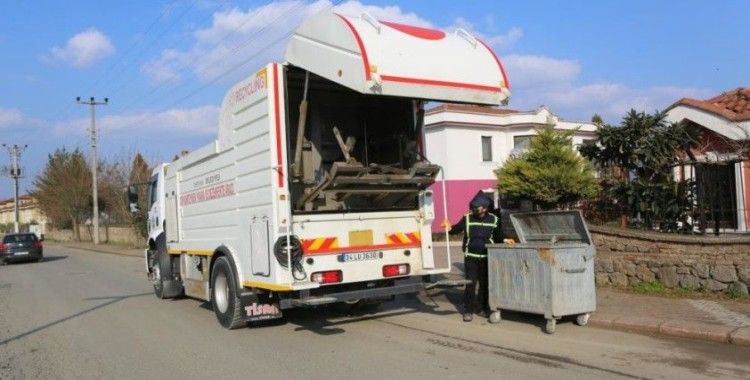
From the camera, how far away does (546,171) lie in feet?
48.0

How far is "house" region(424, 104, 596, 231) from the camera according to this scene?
94.4ft

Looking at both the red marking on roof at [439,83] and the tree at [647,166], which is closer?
the red marking on roof at [439,83]

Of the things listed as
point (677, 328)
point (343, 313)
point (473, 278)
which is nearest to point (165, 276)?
point (343, 313)

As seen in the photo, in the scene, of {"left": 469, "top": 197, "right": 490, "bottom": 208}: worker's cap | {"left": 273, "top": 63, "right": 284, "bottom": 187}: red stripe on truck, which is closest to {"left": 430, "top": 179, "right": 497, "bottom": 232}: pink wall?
{"left": 469, "top": 197, "right": 490, "bottom": 208}: worker's cap

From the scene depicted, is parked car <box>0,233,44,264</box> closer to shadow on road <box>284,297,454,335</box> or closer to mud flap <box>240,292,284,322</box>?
shadow on road <box>284,297,454,335</box>

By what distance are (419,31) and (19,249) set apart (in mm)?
27830

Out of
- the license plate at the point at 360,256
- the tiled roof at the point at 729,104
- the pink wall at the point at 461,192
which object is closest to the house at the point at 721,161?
the tiled roof at the point at 729,104

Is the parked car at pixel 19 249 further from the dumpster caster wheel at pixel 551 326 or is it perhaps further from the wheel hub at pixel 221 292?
the dumpster caster wheel at pixel 551 326

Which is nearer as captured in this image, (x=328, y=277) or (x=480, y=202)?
(x=328, y=277)

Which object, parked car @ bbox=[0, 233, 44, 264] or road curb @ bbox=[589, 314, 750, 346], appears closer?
road curb @ bbox=[589, 314, 750, 346]

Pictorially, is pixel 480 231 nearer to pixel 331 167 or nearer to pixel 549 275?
pixel 549 275

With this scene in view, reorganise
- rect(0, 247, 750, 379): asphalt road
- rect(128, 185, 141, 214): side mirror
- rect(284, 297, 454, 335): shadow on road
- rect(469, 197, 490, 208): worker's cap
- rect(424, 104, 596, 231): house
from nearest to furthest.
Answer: rect(0, 247, 750, 379): asphalt road < rect(469, 197, 490, 208): worker's cap < rect(284, 297, 454, 335): shadow on road < rect(128, 185, 141, 214): side mirror < rect(424, 104, 596, 231): house

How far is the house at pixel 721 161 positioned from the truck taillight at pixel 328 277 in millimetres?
5668

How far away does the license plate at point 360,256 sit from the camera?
26.8ft
